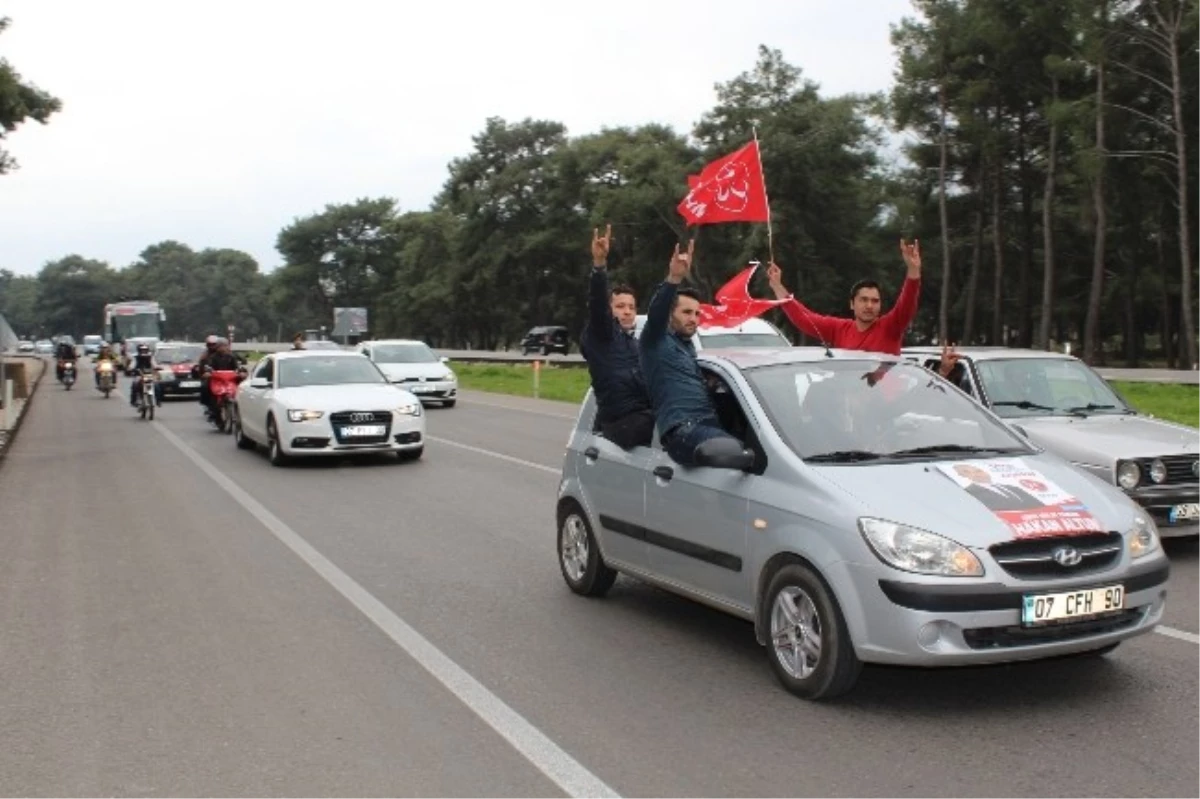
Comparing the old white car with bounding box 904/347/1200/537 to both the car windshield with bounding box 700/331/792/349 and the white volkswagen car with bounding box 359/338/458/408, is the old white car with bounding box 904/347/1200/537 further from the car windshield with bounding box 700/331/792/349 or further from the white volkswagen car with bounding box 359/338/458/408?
the white volkswagen car with bounding box 359/338/458/408

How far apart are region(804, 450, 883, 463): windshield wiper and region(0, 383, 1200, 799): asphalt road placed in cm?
102

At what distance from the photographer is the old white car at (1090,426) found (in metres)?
8.83

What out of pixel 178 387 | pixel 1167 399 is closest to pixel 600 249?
pixel 1167 399

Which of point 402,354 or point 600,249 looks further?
point 402,354

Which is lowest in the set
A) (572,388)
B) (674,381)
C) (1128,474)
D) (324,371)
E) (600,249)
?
(572,388)

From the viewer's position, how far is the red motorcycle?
22297mm

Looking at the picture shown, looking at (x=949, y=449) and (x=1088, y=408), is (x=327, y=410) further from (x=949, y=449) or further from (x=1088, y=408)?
(x=949, y=449)

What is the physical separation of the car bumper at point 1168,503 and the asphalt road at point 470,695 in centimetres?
32

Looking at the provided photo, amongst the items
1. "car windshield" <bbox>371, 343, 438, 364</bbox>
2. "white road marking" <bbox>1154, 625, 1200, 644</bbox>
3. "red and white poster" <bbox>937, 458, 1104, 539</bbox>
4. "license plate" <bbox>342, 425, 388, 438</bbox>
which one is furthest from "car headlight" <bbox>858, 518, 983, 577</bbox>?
"car windshield" <bbox>371, 343, 438, 364</bbox>

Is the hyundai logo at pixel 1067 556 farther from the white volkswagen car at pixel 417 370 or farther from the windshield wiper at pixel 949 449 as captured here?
the white volkswagen car at pixel 417 370

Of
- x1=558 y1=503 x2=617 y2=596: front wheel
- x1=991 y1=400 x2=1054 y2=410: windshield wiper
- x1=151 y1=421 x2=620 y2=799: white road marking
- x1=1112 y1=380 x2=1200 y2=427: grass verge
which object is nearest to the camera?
x1=151 y1=421 x2=620 y2=799: white road marking

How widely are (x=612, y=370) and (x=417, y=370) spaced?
2222 centimetres

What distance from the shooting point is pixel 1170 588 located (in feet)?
26.7

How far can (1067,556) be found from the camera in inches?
213
